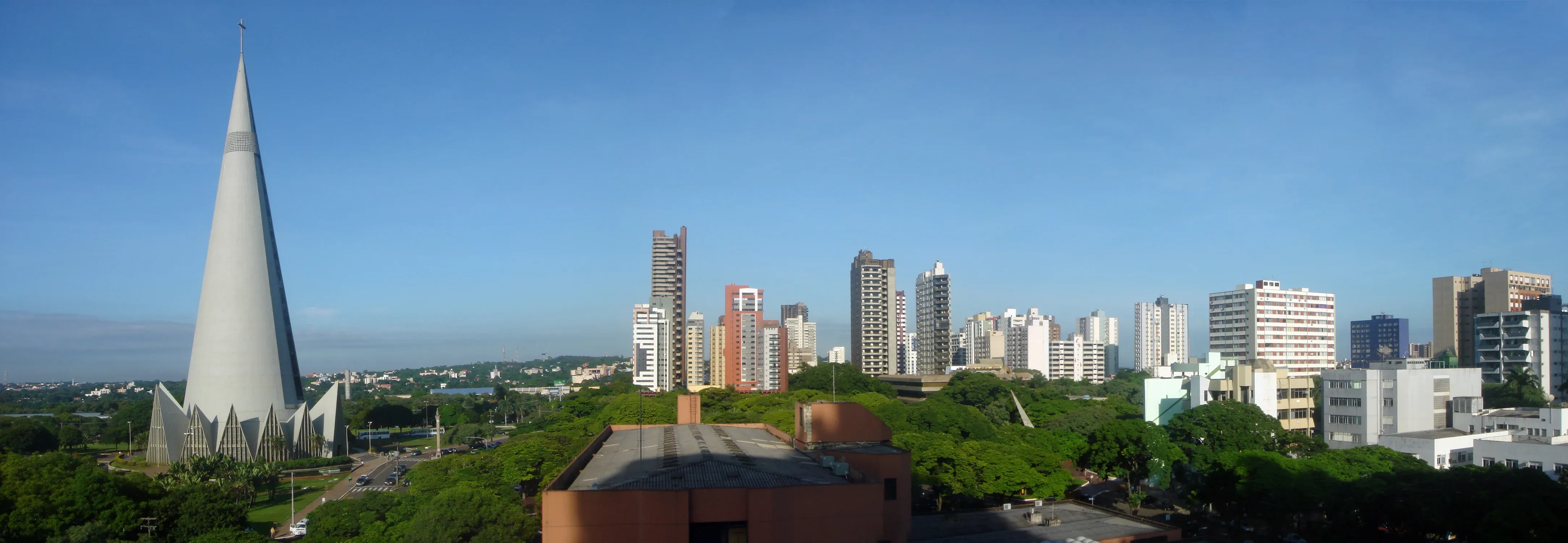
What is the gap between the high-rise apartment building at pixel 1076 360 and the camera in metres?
93.6

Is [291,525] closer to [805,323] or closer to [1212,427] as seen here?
[1212,427]

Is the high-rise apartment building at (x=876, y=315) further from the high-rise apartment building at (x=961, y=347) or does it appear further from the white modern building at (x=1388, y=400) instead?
the white modern building at (x=1388, y=400)

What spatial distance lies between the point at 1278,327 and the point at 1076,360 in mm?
41667

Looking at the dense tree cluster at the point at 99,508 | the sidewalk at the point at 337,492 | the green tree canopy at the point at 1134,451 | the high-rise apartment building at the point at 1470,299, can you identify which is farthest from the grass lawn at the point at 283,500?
the high-rise apartment building at the point at 1470,299

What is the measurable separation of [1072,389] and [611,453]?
62.7 m

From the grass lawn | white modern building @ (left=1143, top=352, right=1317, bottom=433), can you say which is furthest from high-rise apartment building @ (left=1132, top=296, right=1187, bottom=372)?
the grass lawn

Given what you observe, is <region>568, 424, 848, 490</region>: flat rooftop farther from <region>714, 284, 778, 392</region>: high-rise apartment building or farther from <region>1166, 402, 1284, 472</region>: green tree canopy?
<region>714, 284, 778, 392</region>: high-rise apartment building

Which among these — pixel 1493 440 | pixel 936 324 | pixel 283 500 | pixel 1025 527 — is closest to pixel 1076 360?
pixel 936 324

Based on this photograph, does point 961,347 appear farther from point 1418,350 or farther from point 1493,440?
point 1493,440


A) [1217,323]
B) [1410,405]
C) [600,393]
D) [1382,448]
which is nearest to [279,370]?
[600,393]

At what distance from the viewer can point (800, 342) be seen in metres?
98.5

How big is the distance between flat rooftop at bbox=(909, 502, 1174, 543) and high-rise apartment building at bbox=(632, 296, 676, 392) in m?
46.7

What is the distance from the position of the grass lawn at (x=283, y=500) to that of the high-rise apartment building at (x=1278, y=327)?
48.8 m

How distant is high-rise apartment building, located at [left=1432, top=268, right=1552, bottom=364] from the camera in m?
52.7
